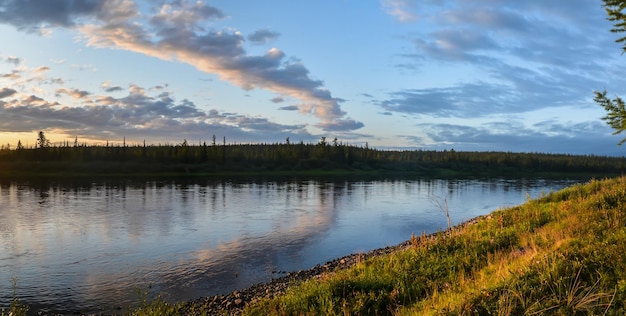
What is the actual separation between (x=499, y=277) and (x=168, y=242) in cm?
2282

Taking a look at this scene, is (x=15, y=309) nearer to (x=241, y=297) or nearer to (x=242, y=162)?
(x=241, y=297)

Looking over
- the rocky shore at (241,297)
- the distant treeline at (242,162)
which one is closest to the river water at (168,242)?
the rocky shore at (241,297)

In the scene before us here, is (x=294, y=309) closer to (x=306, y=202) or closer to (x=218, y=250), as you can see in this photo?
(x=218, y=250)

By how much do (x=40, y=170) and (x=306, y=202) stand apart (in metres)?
103

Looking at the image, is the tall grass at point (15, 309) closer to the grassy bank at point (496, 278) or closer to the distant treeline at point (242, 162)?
the grassy bank at point (496, 278)

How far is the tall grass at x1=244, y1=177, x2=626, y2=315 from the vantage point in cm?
793

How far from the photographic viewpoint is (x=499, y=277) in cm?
971

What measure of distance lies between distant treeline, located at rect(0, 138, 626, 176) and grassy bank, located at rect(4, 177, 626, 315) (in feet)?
407

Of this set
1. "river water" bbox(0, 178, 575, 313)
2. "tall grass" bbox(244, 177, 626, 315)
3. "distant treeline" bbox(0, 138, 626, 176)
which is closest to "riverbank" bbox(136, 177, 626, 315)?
"tall grass" bbox(244, 177, 626, 315)

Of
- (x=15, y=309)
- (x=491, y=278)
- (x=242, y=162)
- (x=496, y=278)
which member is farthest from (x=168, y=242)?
(x=242, y=162)

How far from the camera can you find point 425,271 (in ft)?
42.4

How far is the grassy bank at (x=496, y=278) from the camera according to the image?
26.1 ft

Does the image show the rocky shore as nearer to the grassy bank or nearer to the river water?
the grassy bank

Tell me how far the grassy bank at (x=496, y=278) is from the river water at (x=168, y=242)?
5192mm
